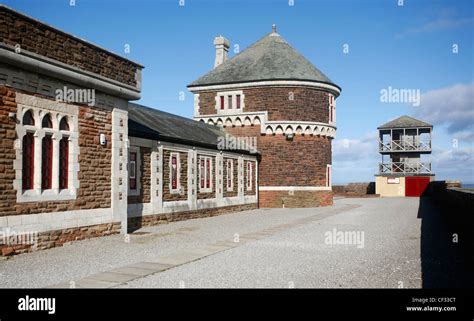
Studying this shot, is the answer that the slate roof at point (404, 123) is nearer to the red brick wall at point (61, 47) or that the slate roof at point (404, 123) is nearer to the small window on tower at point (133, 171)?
the small window on tower at point (133, 171)

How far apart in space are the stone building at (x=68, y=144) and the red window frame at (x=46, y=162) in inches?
1.0

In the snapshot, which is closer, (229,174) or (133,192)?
(133,192)

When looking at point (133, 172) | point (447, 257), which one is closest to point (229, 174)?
point (133, 172)

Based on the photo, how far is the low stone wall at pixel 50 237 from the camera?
973 centimetres

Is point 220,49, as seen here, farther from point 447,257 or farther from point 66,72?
Answer: point 447,257

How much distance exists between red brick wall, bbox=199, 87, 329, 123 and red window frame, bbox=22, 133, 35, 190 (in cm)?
1848

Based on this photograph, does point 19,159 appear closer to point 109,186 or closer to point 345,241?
point 109,186

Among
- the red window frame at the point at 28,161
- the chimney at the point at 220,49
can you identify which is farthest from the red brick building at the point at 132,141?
the chimney at the point at 220,49

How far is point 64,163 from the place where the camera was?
11805 millimetres

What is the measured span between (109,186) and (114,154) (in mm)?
975

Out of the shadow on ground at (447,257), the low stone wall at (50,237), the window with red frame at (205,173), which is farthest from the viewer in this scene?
the window with red frame at (205,173)

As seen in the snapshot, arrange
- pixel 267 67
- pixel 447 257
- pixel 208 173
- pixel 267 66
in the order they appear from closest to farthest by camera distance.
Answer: pixel 447 257 → pixel 208 173 → pixel 267 67 → pixel 267 66
